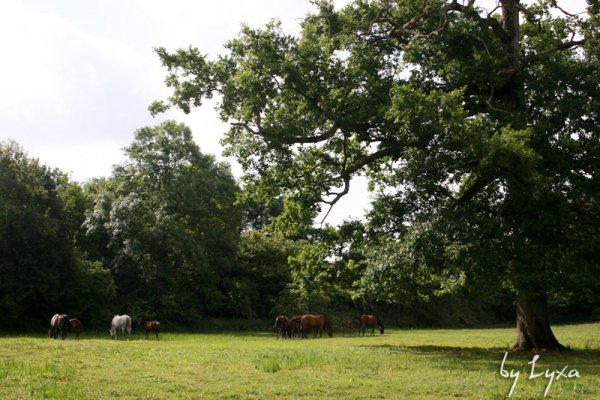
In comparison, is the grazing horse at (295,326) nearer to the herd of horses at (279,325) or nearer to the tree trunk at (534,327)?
the herd of horses at (279,325)

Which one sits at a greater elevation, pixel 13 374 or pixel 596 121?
pixel 596 121

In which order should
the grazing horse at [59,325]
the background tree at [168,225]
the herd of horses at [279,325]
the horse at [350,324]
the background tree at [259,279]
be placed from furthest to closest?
the background tree at [259,279], the background tree at [168,225], the horse at [350,324], the herd of horses at [279,325], the grazing horse at [59,325]

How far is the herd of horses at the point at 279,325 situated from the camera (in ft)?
92.7

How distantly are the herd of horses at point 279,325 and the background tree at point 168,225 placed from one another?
467cm

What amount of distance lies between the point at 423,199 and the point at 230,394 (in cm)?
1070

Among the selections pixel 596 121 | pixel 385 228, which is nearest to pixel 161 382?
pixel 385 228

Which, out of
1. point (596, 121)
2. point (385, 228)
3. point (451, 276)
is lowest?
point (451, 276)

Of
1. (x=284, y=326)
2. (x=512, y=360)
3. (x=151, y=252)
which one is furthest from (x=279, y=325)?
(x=512, y=360)

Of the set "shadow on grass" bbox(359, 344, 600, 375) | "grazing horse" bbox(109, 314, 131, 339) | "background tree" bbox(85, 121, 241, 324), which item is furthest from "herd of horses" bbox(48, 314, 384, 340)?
"shadow on grass" bbox(359, 344, 600, 375)

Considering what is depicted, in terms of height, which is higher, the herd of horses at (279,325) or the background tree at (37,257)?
the background tree at (37,257)

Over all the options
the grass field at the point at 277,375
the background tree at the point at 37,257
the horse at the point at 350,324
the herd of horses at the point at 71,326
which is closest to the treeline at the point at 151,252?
the background tree at the point at 37,257

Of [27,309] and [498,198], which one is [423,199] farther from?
[27,309]

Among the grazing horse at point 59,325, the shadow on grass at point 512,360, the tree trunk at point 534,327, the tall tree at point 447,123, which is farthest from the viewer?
the grazing horse at point 59,325

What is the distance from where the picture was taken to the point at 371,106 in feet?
62.3
